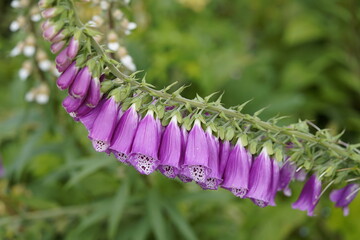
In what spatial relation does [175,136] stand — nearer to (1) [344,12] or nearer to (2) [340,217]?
(2) [340,217]

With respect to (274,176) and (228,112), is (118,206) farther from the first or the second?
(228,112)

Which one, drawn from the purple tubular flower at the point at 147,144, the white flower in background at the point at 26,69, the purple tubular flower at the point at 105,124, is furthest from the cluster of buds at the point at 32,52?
the purple tubular flower at the point at 147,144

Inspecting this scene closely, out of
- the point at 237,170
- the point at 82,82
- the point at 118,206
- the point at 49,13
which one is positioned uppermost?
the point at 49,13

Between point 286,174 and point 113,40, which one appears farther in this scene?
point 113,40

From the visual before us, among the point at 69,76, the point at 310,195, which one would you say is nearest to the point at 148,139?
the point at 69,76

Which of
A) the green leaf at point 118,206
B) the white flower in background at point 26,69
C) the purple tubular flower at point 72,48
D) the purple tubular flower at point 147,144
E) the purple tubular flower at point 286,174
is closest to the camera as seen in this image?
the purple tubular flower at point 72,48

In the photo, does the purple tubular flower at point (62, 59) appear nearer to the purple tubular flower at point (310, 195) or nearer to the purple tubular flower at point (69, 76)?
the purple tubular flower at point (69, 76)

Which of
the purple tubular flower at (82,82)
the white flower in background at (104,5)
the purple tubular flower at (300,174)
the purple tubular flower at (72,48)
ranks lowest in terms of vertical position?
the purple tubular flower at (300,174)
